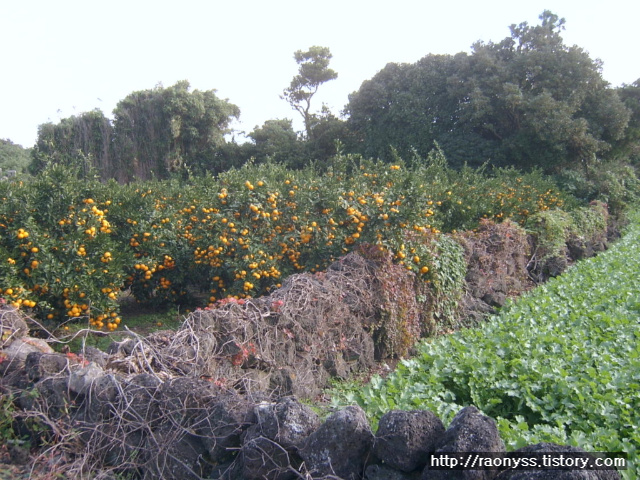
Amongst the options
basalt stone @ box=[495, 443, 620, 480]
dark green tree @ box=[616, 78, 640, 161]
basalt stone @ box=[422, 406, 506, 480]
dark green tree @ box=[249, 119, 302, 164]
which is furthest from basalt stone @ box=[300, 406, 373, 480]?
dark green tree @ box=[616, 78, 640, 161]

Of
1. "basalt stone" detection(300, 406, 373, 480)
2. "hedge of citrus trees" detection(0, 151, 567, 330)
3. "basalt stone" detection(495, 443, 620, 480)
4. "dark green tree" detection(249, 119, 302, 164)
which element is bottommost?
"basalt stone" detection(300, 406, 373, 480)

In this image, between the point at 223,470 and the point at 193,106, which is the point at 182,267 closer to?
the point at 223,470

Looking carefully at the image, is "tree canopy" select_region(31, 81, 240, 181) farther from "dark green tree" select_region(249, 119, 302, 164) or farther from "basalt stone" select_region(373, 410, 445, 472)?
"basalt stone" select_region(373, 410, 445, 472)

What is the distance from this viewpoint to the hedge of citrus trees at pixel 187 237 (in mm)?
5914

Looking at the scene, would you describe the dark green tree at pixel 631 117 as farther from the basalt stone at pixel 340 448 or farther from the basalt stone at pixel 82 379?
the basalt stone at pixel 82 379

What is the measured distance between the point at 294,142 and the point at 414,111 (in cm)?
609

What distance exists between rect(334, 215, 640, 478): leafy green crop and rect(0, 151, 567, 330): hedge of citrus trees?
167 cm

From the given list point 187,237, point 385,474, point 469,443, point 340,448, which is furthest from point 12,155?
point 469,443

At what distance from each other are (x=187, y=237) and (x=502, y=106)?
17.8m

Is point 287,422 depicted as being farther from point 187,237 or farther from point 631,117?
point 631,117

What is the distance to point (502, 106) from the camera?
70.6 feet

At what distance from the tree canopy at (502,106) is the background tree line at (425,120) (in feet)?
0.15

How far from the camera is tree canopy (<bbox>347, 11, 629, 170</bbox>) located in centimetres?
2027

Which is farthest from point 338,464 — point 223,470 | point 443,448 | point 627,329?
point 627,329
